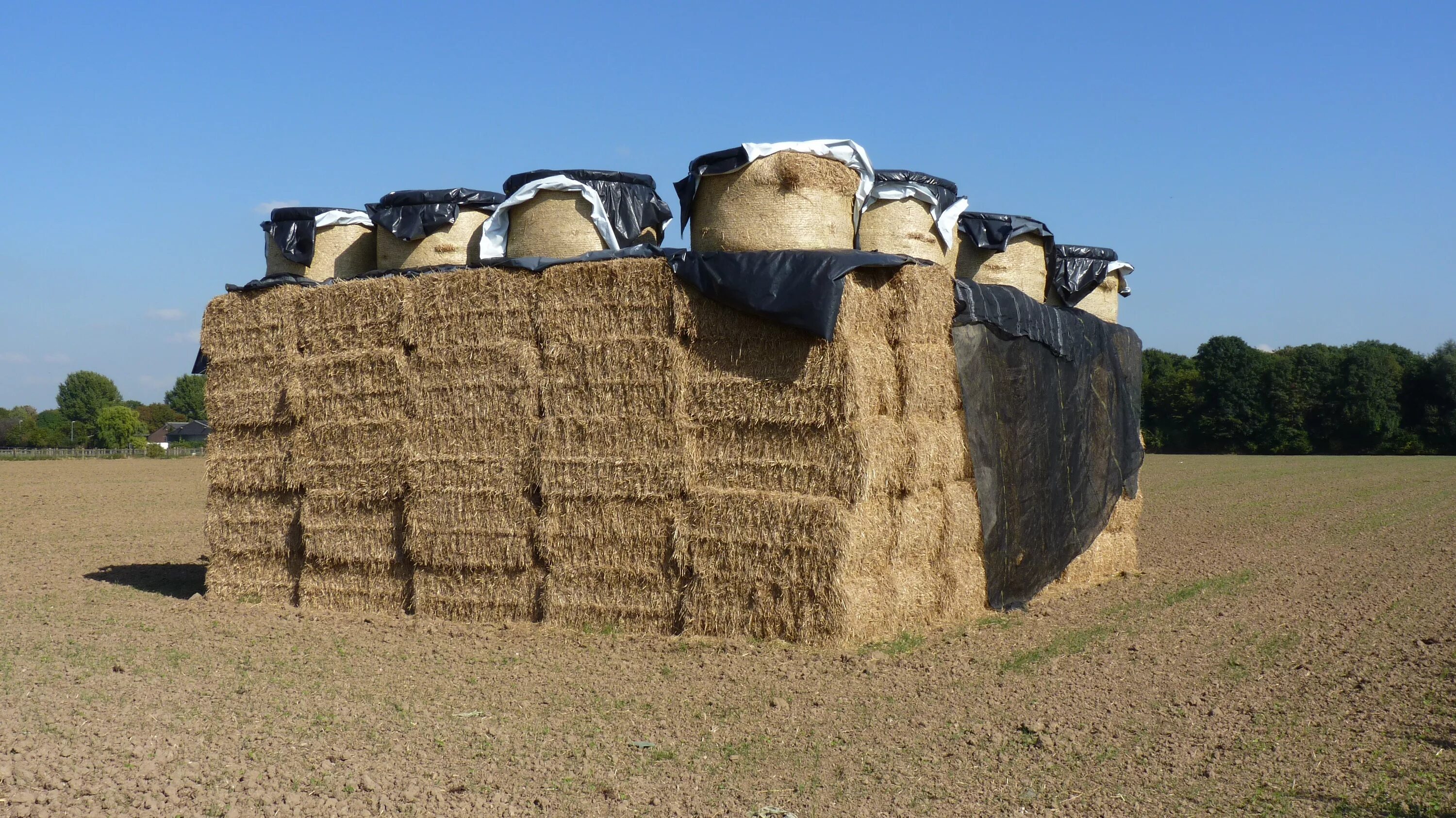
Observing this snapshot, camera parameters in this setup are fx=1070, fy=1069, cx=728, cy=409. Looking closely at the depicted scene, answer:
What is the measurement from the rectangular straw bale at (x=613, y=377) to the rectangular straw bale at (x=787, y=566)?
825 mm

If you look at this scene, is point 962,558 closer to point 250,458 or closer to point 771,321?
point 771,321

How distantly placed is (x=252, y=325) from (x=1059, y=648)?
7746mm

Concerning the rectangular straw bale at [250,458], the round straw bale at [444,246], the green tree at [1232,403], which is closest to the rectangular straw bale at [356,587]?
the rectangular straw bale at [250,458]

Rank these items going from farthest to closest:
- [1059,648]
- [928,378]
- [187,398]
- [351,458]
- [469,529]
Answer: [187,398] < [351,458] < [469,529] < [928,378] < [1059,648]

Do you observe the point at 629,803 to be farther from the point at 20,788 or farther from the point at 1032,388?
the point at 1032,388

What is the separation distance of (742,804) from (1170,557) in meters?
10.1

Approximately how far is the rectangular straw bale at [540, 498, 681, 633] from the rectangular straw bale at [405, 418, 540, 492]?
45 cm

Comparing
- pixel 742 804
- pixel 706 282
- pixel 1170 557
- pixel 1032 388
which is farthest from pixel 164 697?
pixel 1170 557

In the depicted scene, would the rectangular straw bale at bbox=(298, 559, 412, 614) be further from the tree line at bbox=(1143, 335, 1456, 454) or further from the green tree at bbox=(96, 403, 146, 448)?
the green tree at bbox=(96, 403, 146, 448)

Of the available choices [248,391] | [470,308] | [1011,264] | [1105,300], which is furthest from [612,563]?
[1105,300]

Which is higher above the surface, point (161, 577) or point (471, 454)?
point (471, 454)

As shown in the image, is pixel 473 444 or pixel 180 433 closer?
pixel 473 444

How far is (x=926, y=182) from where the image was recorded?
30.7 ft

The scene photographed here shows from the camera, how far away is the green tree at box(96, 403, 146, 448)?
3054 inches
